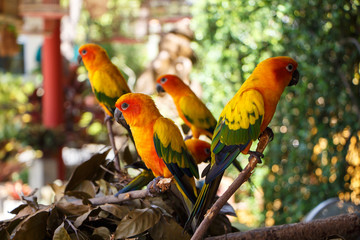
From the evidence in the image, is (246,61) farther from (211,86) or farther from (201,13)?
(201,13)

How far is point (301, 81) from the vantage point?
2270 mm

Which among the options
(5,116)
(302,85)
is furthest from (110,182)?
(5,116)

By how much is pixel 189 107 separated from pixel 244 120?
0.43 metres

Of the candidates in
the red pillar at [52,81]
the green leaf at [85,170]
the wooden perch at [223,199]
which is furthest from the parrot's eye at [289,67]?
the red pillar at [52,81]

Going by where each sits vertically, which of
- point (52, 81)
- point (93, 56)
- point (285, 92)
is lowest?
point (52, 81)

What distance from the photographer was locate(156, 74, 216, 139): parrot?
1.14 m

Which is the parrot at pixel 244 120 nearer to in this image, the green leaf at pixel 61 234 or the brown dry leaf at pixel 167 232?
the brown dry leaf at pixel 167 232

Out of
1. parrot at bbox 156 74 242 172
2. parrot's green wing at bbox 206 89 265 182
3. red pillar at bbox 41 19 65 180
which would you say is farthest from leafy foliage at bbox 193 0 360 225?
red pillar at bbox 41 19 65 180

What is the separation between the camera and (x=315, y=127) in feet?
7.61

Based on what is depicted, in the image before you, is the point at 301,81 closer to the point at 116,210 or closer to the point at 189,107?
the point at 189,107

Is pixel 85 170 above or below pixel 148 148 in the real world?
below

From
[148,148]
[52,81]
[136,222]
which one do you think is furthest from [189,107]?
[52,81]

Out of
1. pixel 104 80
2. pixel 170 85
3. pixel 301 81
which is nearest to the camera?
pixel 104 80

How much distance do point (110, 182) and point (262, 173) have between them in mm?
1949
